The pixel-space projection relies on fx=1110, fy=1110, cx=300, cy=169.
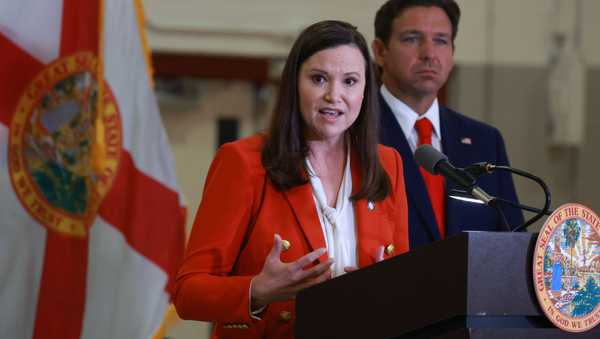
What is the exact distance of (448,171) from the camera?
226cm

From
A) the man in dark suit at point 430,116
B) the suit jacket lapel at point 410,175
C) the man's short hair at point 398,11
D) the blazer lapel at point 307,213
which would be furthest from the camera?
the man's short hair at point 398,11

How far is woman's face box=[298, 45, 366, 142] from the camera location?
2.44 metres

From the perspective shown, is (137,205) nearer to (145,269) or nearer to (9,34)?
(145,269)

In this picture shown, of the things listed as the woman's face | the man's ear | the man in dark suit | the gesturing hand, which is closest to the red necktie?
the man in dark suit

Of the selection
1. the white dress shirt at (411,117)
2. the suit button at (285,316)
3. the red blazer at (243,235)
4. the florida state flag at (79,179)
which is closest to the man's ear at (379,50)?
the white dress shirt at (411,117)

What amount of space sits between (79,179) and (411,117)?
3.84ft

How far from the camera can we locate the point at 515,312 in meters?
1.90

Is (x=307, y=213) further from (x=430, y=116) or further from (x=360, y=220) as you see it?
(x=430, y=116)

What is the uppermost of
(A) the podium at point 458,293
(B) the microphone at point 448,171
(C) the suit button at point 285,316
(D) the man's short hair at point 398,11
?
(D) the man's short hair at point 398,11

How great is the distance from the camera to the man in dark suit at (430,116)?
3336 mm

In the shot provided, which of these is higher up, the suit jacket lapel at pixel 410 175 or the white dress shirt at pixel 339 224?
the suit jacket lapel at pixel 410 175

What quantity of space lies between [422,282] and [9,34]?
2.20 m

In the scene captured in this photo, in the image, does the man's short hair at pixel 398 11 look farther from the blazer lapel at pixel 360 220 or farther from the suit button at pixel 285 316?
the suit button at pixel 285 316

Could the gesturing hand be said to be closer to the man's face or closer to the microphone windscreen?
the microphone windscreen
